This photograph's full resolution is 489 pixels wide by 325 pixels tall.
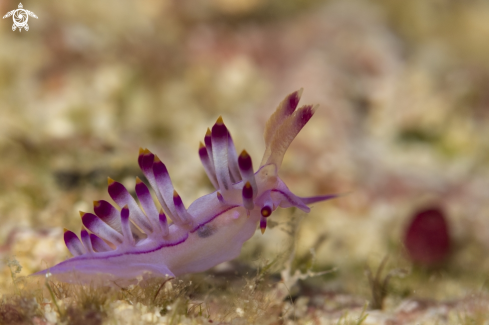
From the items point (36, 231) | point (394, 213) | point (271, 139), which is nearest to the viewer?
point (271, 139)

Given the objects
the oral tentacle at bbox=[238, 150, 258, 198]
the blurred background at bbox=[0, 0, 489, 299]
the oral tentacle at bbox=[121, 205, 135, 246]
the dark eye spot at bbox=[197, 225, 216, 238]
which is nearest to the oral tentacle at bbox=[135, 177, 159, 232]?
the oral tentacle at bbox=[121, 205, 135, 246]

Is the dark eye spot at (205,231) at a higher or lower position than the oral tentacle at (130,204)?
lower

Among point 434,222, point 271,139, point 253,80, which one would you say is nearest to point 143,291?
point 271,139

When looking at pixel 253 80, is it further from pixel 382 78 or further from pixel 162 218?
pixel 162 218

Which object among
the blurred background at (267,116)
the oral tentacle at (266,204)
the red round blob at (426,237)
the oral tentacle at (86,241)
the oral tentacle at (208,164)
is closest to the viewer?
the oral tentacle at (266,204)

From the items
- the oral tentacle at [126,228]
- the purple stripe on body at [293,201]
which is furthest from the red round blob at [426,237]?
the oral tentacle at [126,228]

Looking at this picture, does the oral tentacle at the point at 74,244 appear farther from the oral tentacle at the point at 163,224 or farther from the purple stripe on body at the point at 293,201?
the purple stripe on body at the point at 293,201

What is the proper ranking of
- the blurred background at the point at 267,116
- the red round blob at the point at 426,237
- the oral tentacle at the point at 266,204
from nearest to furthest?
1. the oral tentacle at the point at 266,204
2. the blurred background at the point at 267,116
3. the red round blob at the point at 426,237
